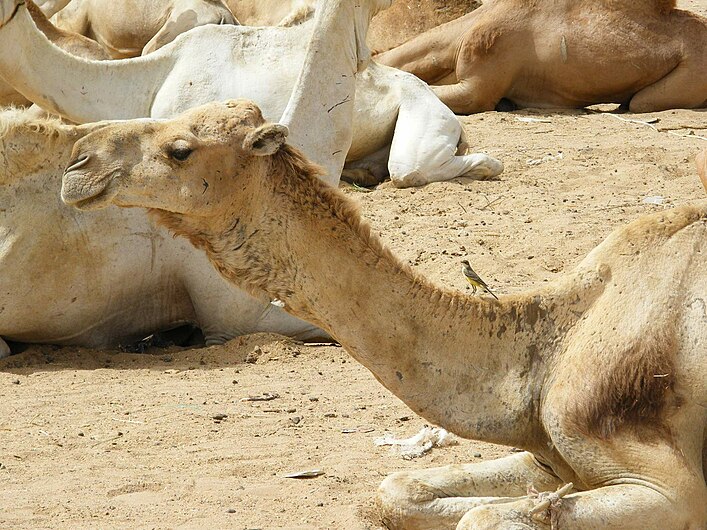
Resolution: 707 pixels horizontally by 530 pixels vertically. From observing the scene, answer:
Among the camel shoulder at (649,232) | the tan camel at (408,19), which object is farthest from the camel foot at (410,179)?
the camel shoulder at (649,232)

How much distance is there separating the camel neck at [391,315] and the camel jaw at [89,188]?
26 centimetres

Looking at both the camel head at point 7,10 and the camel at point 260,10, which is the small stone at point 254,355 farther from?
the camel at point 260,10

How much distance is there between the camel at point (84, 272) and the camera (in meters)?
6.39

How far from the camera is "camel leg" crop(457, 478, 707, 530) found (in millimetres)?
3613

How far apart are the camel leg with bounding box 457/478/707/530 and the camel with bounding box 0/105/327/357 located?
2.73 metres

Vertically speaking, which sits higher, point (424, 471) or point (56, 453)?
point (424, 471)

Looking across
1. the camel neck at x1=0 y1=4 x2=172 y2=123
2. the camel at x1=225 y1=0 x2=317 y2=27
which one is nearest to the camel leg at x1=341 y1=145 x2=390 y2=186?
the camel at x1=225 y1=0 x2=317 y2=27

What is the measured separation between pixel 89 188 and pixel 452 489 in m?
1.43

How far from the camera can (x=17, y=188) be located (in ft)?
21.1

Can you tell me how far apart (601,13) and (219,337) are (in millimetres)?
5906

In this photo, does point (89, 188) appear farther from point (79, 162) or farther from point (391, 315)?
point (391, 315)

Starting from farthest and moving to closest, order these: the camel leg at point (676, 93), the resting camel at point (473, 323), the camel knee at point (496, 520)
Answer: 1. the camel leg at point (676, 93)
2. the resting camel at point (473, 323)
3. the camel knee at point (496, 520)

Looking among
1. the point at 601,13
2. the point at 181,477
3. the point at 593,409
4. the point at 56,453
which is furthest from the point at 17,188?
the point at 601,13

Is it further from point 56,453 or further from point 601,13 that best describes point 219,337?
point 601,13
